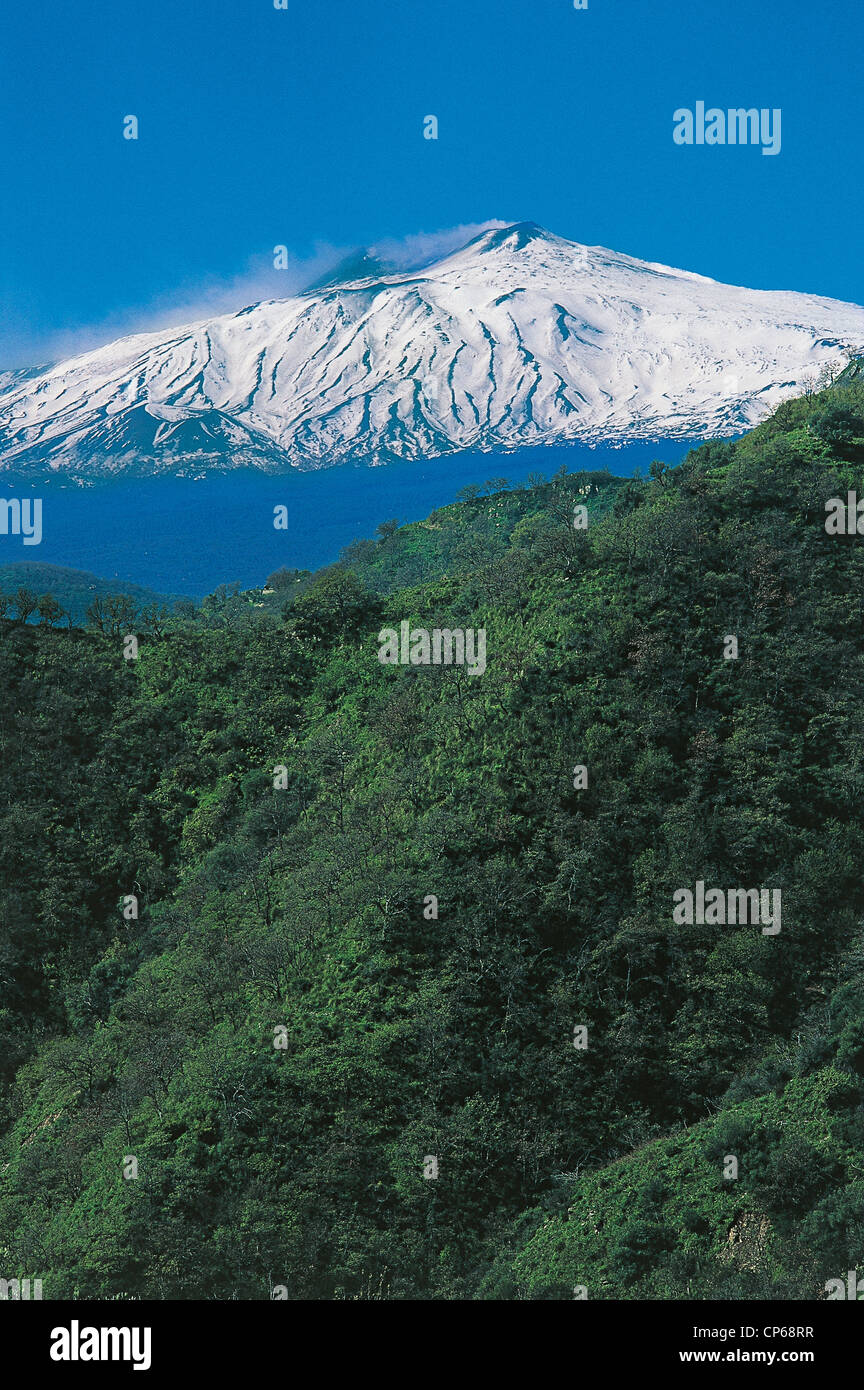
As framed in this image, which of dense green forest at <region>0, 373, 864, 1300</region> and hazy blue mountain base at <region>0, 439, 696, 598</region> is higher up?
hazy blue mountain base at <region>0, 439, 696, 598</region>

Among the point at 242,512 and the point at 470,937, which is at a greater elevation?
the point at 242,512

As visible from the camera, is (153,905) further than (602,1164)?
Yes

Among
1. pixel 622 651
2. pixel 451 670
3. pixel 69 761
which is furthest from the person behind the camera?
pixel 69 761

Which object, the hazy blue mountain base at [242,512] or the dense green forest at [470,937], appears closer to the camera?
the dense green forest at [470,937]

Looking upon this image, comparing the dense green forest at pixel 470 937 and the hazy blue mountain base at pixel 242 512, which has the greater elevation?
the hazy blue mountain base at pixel 242 512

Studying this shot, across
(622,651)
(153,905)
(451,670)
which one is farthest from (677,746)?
(153,905)

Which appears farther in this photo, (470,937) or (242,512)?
(242,512)

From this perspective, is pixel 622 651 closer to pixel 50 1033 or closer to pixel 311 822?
pixel 311 822

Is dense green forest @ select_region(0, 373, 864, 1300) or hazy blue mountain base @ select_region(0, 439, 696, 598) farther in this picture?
hazy blue mountain base @ select_region(0, 439, 696, 598)
